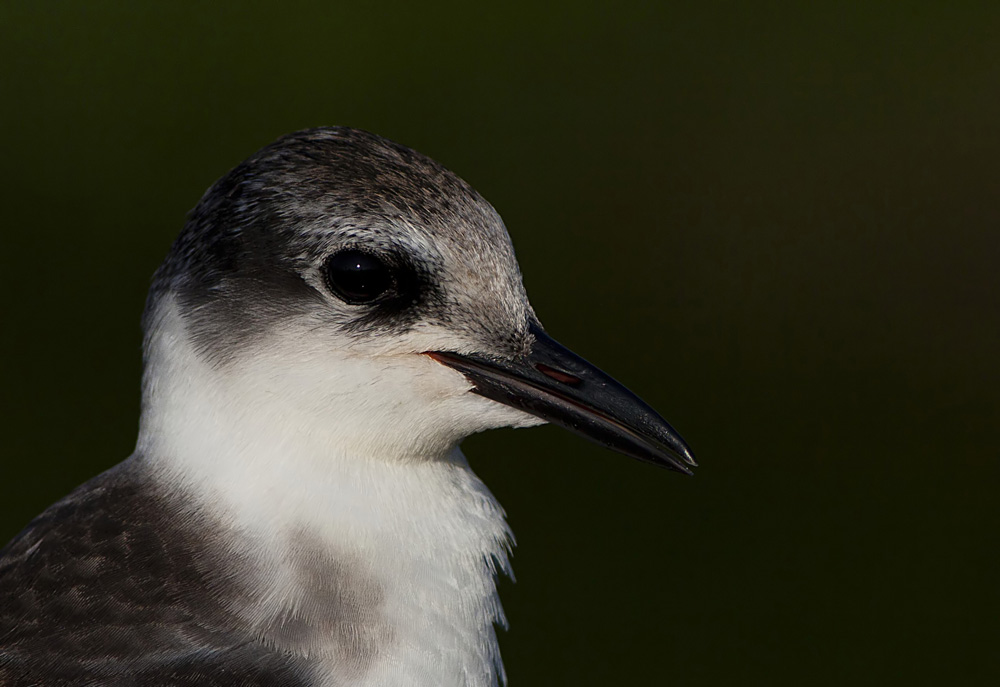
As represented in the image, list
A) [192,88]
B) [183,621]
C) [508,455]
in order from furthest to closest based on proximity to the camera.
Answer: [192,88], [508,455], [183,621]

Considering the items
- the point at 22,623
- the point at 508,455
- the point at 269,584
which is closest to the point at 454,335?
the point at 269,584

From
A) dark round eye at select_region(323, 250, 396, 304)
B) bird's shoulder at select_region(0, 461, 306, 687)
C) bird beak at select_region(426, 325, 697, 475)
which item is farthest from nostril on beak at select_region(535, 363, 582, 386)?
bird's shoulder at select_region(0, 461, 306, 687)

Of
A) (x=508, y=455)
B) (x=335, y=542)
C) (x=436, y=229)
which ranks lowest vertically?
(x=508, y=455)

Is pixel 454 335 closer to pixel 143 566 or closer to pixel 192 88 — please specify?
pixel 143 566

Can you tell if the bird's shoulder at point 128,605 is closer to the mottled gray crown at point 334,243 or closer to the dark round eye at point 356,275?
the mottled gray crown at point 334,243

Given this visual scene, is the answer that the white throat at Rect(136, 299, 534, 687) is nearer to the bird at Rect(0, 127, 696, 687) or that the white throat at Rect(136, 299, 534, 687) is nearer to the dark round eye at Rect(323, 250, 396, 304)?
the bird at Rect(0, 127, 696, 687)

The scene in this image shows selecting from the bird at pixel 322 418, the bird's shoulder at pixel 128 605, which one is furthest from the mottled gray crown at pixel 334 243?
the bird's shoulder at pixel 128 605
